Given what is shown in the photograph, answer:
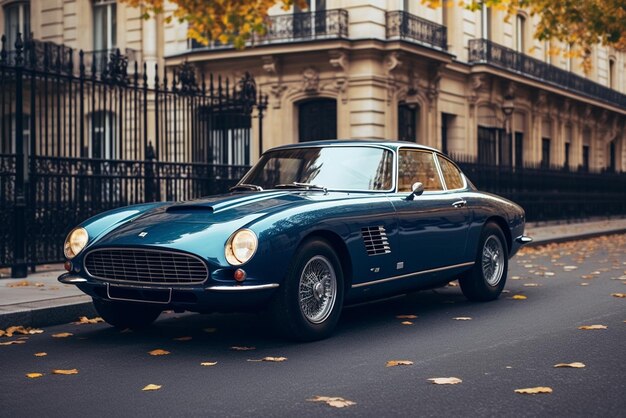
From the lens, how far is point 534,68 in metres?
34.3

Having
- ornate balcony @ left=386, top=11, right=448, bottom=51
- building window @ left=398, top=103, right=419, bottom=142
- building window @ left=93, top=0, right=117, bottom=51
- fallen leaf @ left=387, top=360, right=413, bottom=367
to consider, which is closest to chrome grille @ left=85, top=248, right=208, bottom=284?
fallen leaf @ left=387, top=360, right=413, bottom=367

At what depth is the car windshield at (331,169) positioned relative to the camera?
794cm

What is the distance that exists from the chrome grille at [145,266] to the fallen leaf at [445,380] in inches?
69.5

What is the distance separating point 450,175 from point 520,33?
27.4 meters

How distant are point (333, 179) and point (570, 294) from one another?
3418 millimetres

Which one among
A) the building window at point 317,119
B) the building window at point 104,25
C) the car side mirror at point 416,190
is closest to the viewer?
the car side mirror at point 416,190

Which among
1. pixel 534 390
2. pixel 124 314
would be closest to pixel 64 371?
pixel 124 314

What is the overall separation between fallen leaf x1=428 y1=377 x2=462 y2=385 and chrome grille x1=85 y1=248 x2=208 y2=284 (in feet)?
5.79

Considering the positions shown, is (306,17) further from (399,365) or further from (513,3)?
(399,365)

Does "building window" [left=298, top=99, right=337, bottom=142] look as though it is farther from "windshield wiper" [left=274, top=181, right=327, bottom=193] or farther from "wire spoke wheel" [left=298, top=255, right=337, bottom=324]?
"wire spoke wheel" [left=298, top=255, right=337, bottom=324]

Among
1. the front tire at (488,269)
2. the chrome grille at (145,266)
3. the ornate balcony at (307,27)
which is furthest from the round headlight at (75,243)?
the ornate balcony at (307,27)

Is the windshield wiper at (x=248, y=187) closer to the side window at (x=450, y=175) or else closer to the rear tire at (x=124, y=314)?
the rear tire at (x=124, y=314)

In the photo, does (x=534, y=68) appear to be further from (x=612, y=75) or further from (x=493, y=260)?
(x=493, y=260)

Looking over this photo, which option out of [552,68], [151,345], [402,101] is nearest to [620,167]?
[552,68]
